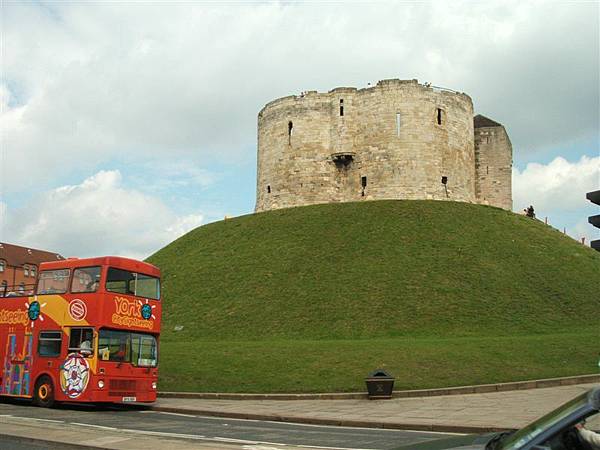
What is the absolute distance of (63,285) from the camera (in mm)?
20344

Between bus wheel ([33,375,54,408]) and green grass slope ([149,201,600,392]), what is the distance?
516 centimetres

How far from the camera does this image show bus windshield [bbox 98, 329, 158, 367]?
64.3 ft

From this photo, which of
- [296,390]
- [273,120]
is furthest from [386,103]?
[296,390]

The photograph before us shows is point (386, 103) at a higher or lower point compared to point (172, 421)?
higher

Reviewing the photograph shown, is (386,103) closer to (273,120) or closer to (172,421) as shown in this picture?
(273,120)

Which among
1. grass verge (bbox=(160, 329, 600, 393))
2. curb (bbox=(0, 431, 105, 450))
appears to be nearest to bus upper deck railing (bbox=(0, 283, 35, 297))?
grass verge (bbox=(160, 329, 600, 393))

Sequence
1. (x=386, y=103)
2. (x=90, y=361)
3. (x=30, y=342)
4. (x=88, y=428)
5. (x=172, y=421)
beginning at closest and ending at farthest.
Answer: (x=88, y=428)
(x=172, y=421)
(x=90, y=361)
(x=30, y=342)
(x=386, y=103)

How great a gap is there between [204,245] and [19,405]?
28.8m

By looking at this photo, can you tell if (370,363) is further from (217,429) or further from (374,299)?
(374,299)

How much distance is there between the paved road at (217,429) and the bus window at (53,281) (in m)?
3.56

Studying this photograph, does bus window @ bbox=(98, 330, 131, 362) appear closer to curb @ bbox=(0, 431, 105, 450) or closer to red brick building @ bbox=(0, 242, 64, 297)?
curb @ bbox=(0, 431, 105, 450)

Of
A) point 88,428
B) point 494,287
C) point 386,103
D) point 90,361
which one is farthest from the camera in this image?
point 386,103

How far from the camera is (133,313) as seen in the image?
20.3 metres

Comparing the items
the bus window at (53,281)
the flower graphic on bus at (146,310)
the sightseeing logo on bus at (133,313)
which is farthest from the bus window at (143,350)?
the bus window at (53,281)
